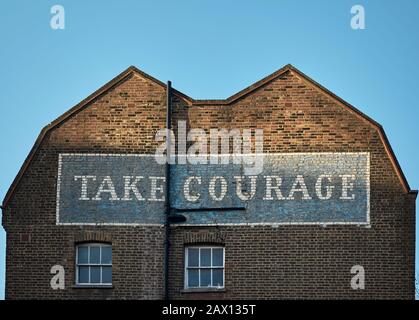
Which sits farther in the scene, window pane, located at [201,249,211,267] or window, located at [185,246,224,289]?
window pane, located at [201,249,211,267]

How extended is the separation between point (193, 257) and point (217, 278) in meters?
0.87

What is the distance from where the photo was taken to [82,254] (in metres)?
28.1

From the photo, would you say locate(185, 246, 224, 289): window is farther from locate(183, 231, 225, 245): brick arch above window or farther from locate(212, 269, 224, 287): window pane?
locate(183, 231, 225, 245): brick arch above window

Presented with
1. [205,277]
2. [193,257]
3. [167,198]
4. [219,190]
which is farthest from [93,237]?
[219,190]

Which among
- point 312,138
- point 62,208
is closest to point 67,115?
point 62,208

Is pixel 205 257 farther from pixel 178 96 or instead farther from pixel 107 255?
pixel 178 96

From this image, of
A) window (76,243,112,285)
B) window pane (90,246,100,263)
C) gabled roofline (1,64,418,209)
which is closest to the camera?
window (76,243,112,285)

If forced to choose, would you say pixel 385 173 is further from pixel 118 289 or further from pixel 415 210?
pixel 118 289

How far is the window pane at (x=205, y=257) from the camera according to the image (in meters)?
28.0

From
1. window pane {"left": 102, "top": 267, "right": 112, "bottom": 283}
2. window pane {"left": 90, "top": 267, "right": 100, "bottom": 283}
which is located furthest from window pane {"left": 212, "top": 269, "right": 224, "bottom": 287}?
window pane {"left": 90, "top": 267, "right": 100, "bottom": 283}

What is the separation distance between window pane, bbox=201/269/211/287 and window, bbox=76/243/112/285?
2.50 metres

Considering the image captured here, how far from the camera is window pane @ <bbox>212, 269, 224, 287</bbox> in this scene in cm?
2781

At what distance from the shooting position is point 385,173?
27.9 m

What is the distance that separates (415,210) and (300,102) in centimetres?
431
